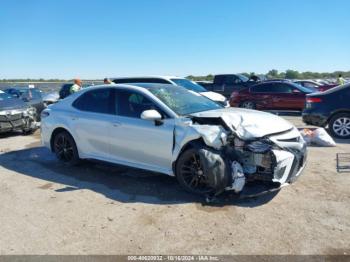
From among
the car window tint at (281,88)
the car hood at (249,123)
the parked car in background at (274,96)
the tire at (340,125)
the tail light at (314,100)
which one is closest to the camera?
the car hood at (249,123)

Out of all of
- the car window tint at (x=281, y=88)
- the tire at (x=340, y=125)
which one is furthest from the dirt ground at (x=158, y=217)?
the car window tint at (x=281, y=88)

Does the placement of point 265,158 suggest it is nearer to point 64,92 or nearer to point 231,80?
point 64,92

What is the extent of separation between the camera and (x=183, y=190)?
575cm

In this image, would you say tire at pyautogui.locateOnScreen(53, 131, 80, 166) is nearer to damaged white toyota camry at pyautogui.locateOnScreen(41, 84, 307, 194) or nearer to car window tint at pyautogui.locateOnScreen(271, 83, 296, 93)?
damaged white toyota camry at pyautogui.locateOnScreen(41, 84, 307, 194)

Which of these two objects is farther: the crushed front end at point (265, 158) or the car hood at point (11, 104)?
the car hood at point (11, 104)

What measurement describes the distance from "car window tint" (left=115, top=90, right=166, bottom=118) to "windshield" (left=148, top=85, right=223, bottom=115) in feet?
0.64

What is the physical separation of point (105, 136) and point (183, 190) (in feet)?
5.61

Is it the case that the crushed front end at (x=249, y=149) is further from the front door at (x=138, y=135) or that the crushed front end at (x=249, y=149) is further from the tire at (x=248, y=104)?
the tire at (x=248, y=104)

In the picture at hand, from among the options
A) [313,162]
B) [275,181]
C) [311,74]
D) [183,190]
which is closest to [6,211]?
[183,190]

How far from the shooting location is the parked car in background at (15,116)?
10.9 m

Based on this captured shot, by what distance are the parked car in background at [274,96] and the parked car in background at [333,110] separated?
18.6 feet

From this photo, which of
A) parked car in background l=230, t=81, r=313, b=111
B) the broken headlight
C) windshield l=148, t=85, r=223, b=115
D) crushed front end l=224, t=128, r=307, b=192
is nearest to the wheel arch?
crushed front end l=224, t=128, r=307, b=192

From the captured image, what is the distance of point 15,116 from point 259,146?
8.33 meters

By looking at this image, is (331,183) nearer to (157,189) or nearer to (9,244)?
(157,189)
